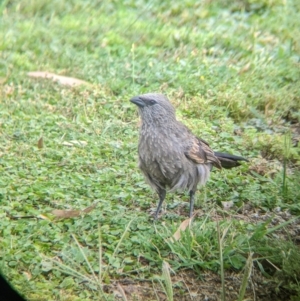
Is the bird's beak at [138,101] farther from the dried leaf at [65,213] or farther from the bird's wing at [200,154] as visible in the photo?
the dried leaf at [65,213]

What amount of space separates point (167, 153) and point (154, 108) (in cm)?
43

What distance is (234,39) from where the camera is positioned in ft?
30.0

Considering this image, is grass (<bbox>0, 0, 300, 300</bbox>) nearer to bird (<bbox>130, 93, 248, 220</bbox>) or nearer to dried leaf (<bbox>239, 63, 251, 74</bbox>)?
dried leaf (<bbox>239, 63, 251, 74</bbox>)

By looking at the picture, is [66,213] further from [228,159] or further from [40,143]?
[228,159]

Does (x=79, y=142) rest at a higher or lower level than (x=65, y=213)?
lower

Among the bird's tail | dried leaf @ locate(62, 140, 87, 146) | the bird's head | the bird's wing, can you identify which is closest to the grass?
dried leaf @ locate(62, 140, 87, 146)

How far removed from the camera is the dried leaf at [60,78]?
8031 millimetres

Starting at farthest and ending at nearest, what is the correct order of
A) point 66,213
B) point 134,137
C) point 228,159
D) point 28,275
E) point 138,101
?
point 134,137 < point 228,159 < point 138,101 < point 66,213 < point 28,275

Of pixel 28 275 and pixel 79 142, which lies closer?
pixel 28 275

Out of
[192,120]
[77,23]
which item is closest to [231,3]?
[77,23]

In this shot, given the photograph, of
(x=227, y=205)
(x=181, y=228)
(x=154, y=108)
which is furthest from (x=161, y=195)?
(x=154, y=108)

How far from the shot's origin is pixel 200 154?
19.8ft

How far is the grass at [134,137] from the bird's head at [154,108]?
2.24 ft

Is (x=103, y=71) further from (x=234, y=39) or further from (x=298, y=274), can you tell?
(x=298, y=274)
